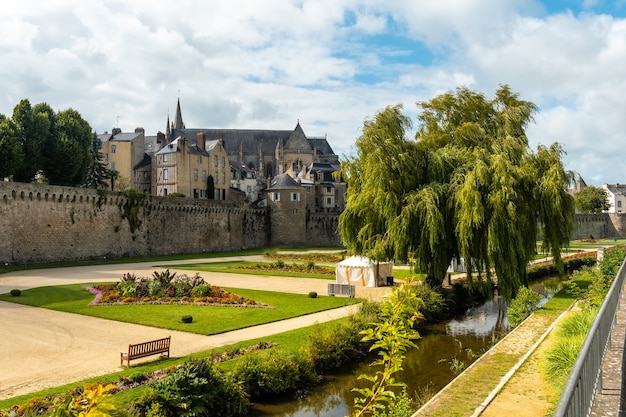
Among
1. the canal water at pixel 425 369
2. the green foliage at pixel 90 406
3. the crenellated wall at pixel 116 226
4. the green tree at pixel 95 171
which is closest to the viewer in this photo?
the green foliage at pixel 90 406

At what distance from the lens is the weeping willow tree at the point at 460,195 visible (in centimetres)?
1950

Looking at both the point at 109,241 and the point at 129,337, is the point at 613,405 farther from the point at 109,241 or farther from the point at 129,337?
the point at 109,241

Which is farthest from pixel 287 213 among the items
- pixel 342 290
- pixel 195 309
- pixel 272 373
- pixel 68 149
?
pixel 272 373

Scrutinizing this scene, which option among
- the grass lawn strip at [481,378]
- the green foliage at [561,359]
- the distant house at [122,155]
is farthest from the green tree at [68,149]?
the green foliage at [561,359]

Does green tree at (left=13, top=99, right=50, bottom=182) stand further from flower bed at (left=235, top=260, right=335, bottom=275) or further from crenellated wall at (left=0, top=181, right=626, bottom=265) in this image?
flower bed at (left=235, top=260, right=335, bottom=275)

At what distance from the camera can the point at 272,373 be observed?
1156 cm

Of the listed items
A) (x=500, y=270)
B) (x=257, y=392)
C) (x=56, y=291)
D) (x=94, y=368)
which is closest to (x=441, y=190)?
(x=500, y=270)

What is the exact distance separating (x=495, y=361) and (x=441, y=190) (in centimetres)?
939

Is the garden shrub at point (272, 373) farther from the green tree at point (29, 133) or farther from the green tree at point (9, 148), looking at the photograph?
the green tree at point (29, 133)

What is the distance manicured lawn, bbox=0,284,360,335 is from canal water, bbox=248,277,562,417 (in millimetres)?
4645

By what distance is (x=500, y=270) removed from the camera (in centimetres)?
1956

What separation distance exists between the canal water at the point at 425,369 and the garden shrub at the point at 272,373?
0.29m

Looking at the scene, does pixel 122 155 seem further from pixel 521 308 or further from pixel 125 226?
pixel 521 308

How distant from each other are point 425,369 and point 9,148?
36.3 metres
